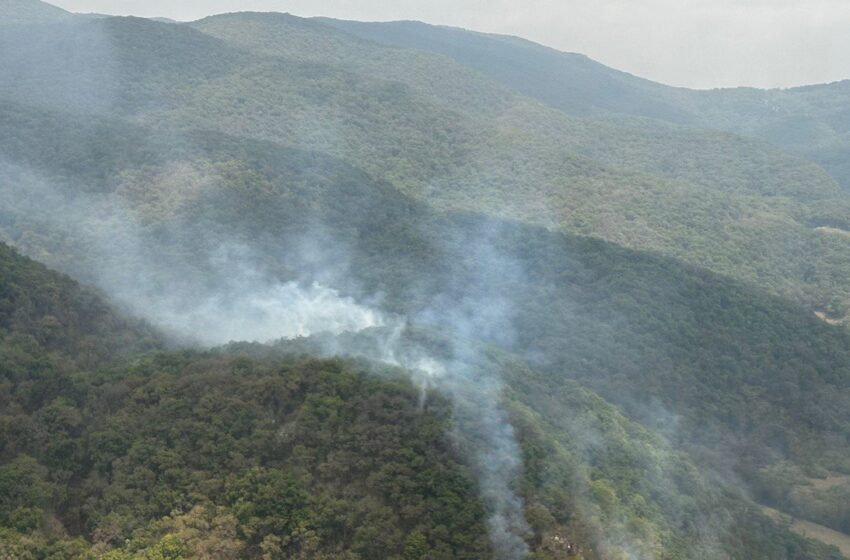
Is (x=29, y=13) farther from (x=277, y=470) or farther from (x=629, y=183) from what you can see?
(x=277, y=470)

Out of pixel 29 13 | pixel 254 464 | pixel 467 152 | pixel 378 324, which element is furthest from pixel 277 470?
pixel 29 13

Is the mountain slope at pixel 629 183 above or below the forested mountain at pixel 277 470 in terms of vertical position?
below

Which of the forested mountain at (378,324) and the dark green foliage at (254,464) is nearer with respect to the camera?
the dark green foliage at (254,464)

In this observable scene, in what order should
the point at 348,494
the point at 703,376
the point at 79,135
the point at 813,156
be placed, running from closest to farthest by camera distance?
the point at 348,494
the point at 703,376
the point at 79,135
the point at 813,156

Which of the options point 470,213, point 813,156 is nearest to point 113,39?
point 470,213

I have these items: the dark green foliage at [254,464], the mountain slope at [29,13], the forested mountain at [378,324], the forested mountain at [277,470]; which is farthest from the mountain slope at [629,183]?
the dark green foliage at [254,464]

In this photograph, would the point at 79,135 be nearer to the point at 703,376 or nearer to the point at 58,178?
the point at 58,178

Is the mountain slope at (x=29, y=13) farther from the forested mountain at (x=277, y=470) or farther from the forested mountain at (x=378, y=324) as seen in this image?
the forested mountain at (x=277, y=470)

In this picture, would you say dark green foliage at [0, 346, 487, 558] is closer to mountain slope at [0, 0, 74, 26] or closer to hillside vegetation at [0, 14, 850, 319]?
hillside vegetation at [0, 14, 850, 319]
